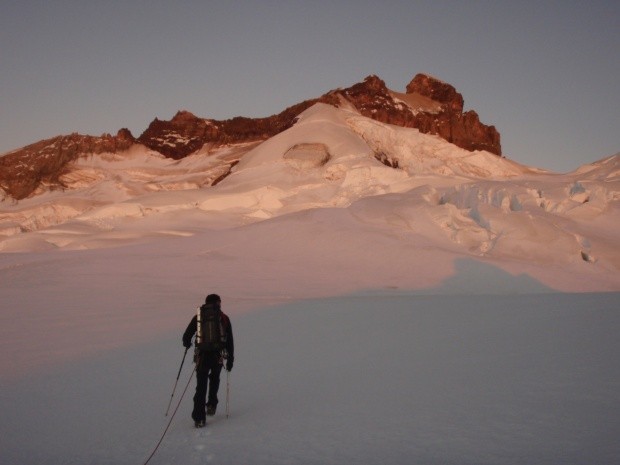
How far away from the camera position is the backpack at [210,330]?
6.57 m

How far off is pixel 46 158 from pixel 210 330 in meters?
134

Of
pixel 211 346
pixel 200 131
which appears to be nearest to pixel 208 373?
pixel 211 346

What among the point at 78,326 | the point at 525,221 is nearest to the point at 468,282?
the point at 525,221

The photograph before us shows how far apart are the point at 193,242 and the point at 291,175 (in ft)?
124

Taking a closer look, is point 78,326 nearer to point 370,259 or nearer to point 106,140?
point 370,259

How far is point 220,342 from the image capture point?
6.59 m

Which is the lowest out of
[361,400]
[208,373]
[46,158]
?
[361,400]

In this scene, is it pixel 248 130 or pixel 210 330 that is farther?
pixel 248 130

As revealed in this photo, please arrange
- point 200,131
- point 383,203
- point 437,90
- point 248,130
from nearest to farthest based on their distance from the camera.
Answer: point 383,203
point 437,90
point 248,130
point 200,131

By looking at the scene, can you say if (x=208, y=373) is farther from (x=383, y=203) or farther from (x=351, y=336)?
(x=383, y=203)

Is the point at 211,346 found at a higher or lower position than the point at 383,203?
lower

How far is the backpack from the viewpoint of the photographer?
6.57 meters

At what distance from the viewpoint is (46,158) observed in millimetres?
126875

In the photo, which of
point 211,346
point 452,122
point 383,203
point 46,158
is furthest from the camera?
point 46,158
